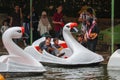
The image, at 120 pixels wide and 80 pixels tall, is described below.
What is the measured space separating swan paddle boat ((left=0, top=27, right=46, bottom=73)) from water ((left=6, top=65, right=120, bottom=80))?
0.37m

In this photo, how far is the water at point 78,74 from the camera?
18.0 m

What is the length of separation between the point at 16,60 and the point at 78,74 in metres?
2.02

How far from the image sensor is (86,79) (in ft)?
58.2

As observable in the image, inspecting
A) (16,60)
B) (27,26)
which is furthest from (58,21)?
(16,60)

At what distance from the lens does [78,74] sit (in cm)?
1902

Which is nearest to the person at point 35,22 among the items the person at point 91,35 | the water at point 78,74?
the person at point 91,35

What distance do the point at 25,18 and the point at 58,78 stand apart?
10.7 m

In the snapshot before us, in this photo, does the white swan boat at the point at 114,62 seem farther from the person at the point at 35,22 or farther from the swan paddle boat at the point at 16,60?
the person at the point at 35,22

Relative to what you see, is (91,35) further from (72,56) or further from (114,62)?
(114,62)

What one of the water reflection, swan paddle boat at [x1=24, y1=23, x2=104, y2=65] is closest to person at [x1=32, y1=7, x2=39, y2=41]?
swan paddle boat at [x1=24, y1=23, x2=104, y2=65]

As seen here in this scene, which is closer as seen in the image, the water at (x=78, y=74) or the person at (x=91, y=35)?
the water at (x=78, y=74)

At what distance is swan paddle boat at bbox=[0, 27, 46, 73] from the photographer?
1836 centimetres

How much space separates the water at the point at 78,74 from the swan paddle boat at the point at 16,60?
0.37m

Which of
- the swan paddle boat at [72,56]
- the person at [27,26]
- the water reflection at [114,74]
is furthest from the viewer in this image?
the person at [27,26]
